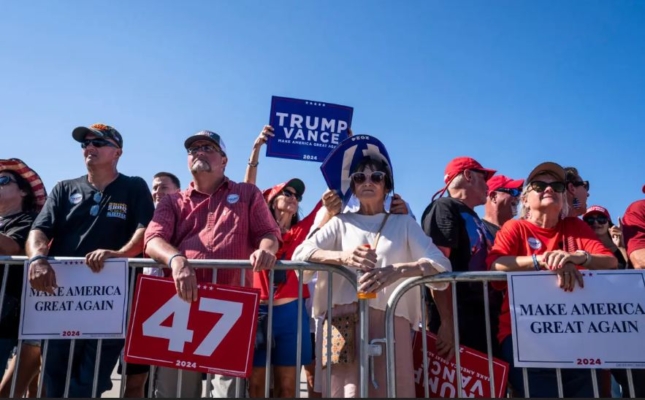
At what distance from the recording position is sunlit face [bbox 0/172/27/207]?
13.9ft

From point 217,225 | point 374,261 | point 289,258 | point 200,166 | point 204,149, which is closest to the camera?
point 374,261

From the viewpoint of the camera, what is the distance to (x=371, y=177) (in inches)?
137

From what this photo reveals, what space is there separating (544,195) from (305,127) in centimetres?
230

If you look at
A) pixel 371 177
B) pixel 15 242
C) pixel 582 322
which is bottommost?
pixel 582 322

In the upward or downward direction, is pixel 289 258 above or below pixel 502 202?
below

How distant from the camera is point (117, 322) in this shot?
3291mm

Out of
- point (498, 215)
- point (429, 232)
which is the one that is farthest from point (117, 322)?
point (498, 215)

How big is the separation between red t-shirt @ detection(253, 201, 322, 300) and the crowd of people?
0.02m

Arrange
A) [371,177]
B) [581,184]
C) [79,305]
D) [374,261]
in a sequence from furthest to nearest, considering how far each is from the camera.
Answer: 1. [581,184]
2. [371,177]
3. [79,305]
4. [374,261]

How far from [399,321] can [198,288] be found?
Answer: 48.2 inches

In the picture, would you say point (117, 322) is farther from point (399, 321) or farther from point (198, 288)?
point (399, 321)

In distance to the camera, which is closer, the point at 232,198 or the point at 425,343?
the point at 425,343

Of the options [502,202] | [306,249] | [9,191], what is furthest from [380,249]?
[9,191]

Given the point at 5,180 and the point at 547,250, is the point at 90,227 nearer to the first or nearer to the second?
the point at 5,180
